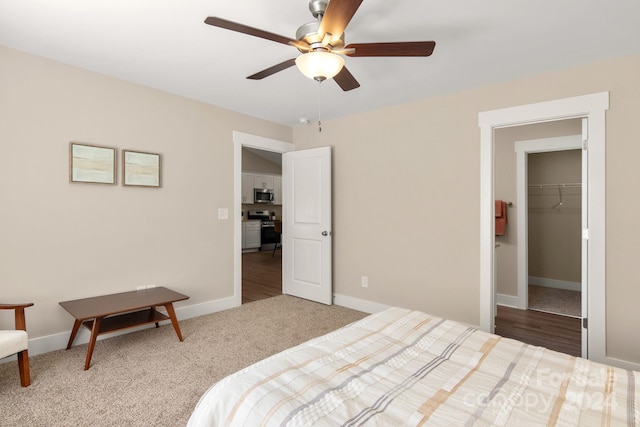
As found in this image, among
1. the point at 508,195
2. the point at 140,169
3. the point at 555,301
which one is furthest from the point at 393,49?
the point at 555,301

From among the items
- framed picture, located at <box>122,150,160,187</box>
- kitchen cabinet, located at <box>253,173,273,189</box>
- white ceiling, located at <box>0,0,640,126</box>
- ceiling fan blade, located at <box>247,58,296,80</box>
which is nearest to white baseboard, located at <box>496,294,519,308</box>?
white ceiling, located at <box>0,0,640,126</box>

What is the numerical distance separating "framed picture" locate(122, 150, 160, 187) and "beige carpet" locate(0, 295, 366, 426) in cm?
146

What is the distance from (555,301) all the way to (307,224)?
3.46 meters

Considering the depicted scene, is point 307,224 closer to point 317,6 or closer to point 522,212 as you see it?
point 522,212

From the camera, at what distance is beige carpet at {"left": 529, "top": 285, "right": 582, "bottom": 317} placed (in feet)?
12.9

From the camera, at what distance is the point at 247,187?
8664mm

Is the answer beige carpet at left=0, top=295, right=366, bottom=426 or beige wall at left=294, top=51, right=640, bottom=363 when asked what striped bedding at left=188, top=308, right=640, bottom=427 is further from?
beige wall at left=294, top=51, right=640, bottom=363

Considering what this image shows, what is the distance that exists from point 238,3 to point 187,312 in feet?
9.82

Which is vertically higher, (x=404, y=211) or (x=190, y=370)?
(x=404, y=211)

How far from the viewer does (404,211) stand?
3.59 m

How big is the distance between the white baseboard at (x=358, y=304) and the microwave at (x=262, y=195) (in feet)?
17.2

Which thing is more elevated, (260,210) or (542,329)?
(260,210)

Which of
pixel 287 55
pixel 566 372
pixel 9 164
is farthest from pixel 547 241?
pixel 9 164

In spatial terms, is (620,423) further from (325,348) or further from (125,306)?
(125,306)
